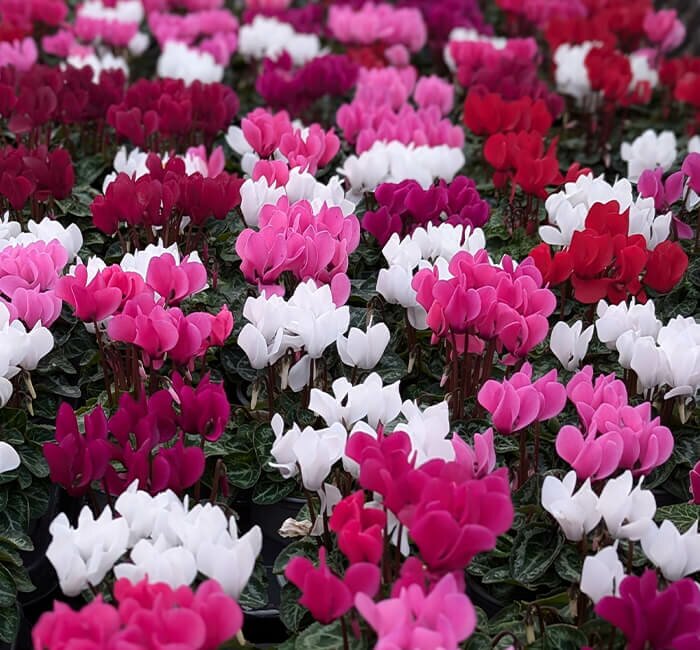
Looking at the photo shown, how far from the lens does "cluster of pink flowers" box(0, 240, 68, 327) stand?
6.60ft

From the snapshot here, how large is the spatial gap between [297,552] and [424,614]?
511mm

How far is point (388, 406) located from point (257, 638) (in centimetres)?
52

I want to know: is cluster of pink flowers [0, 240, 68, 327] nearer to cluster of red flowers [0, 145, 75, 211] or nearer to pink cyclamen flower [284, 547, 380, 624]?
cluster of red flowers [0, 145, 75, 211]

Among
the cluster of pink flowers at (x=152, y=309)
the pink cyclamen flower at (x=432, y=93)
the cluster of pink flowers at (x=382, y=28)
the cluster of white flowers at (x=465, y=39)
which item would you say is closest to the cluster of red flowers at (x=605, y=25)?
the cluster of white flowers at (x=465, y=39)

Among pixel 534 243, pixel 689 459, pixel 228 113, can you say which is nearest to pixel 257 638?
pixel 689 459

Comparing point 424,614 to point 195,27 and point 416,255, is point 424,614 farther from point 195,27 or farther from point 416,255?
point 195,27

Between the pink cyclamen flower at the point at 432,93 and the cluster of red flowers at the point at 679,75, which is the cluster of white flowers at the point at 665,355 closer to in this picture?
the pink cyclamen flower at the point at 432,93

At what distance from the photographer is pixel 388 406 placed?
1800mm

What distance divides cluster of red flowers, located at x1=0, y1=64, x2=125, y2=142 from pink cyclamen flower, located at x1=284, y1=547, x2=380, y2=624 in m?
2.06

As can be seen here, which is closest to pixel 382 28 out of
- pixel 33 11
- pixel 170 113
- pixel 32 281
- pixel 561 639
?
pixel 33 11

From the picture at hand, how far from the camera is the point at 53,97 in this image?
3020mm

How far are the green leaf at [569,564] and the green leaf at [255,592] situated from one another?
18.7 inches

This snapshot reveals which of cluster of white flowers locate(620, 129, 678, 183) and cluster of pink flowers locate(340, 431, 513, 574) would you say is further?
cluster of white flowers locate(620, 129, 678, 183)

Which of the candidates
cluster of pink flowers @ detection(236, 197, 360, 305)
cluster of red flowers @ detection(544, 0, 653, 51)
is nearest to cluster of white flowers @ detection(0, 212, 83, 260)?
cluster of pink flowers @ detection(236, 197, 360, 305)
